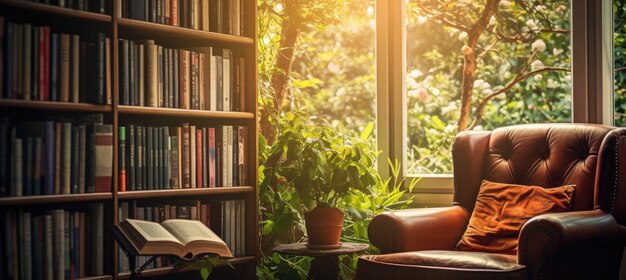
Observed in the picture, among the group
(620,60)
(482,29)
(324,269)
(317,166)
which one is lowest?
(324,269)

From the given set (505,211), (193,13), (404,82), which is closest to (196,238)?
(193,13)

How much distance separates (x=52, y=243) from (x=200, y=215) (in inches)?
28.9

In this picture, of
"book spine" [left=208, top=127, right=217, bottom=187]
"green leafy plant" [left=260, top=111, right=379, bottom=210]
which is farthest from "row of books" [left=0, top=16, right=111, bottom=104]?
"green leafy plant" [left=260, top=111, right=379, bottom=210]

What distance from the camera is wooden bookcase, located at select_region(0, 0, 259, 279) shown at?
113 inches

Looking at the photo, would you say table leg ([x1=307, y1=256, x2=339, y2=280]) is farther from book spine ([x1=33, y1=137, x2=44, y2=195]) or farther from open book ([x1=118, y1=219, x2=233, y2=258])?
book spine ([x1=33, y1=137, x2=44, y2=195])

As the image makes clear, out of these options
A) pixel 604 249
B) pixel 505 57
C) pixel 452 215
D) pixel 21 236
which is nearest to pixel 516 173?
pixel 452 215

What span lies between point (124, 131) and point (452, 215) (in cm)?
147

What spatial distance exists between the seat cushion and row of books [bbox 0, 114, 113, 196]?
1071 millimetres

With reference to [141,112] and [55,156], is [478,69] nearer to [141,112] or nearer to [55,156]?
[141,112]

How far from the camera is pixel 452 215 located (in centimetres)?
350

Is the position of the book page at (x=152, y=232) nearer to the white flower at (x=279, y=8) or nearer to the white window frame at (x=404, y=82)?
the white flower at (x=279, y=8)

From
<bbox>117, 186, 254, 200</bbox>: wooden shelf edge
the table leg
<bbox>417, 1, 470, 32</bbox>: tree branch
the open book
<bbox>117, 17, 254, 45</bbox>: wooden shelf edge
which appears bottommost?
the table leg

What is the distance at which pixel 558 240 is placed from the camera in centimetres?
270

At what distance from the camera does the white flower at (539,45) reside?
13.5 ft
